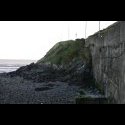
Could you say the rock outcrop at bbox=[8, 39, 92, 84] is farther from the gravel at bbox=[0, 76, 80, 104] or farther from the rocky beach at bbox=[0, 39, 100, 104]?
the gravel at bbox=[0, 76, 80, 104]

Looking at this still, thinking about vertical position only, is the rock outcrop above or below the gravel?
above

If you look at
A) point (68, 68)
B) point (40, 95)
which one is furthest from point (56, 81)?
point (40, 95)

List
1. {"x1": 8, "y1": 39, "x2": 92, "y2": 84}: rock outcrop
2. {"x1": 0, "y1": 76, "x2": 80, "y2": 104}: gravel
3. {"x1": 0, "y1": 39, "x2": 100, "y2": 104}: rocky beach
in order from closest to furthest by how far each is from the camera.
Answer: {"x1": 0, "y1": 76, "x2": 80, "y2": 104}: gravel < {"x1": 0, "y1": 39, "x2": 100, "y2": 104}: rocky beach < {"x1": 8, "y1": 39, "x2": 92, "y2": 84}: rock outcrop

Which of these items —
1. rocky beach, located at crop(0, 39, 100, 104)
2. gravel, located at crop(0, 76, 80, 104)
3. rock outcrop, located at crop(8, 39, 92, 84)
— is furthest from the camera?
rock outcrop, located at crop(8, 39, 92, 84)

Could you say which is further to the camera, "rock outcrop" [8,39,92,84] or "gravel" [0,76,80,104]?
"rock outcrop" [8,39,92,84]

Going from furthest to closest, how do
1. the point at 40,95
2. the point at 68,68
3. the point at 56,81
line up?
1. the point at 68,68
2. the point at 56,81
3. the point at 40,95

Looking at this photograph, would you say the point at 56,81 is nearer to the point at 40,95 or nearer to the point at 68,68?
the point at 68,68

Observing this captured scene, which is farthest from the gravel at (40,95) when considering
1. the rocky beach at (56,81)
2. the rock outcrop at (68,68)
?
the rock outcrop at (68,68)

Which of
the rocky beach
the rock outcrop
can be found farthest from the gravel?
the rock outcrop
